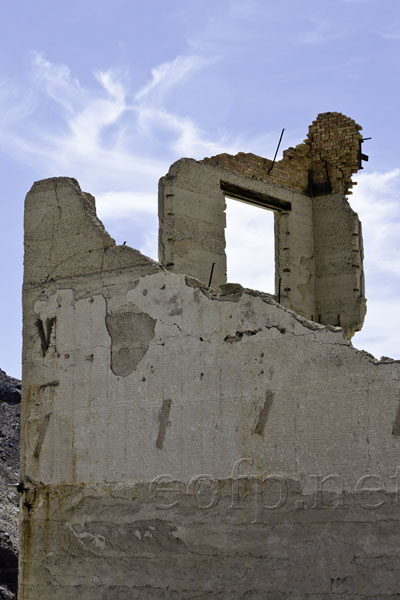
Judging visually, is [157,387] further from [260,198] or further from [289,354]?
[260,198]

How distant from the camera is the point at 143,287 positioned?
938 centimetres

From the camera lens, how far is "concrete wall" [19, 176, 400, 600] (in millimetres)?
8031

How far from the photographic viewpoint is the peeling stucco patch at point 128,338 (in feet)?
30.5

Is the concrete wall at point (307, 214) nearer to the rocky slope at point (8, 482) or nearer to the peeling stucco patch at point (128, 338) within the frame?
the peeling stucco patch at point (128, 338)

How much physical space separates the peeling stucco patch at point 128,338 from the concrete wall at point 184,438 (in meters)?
0.01

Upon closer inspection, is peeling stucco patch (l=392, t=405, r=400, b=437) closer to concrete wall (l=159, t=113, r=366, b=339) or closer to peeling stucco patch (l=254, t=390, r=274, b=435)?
peeling stucco patch (l=254, t=390, r=274, b=435)

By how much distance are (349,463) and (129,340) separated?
232 cm

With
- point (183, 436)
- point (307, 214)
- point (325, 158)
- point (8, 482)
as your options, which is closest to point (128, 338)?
point (183, 436)

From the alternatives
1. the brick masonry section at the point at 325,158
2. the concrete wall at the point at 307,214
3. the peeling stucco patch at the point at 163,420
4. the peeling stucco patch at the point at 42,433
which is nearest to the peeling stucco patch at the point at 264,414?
the peeling stucco patch at the point at 163,420

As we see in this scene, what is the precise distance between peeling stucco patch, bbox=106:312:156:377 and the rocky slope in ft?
8.41

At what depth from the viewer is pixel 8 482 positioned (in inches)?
957

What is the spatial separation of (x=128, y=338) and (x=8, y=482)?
15800 mm

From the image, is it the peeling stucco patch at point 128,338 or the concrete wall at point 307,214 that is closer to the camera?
the peeling stucco patch at point 128,338

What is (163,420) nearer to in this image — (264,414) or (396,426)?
(264,414)
